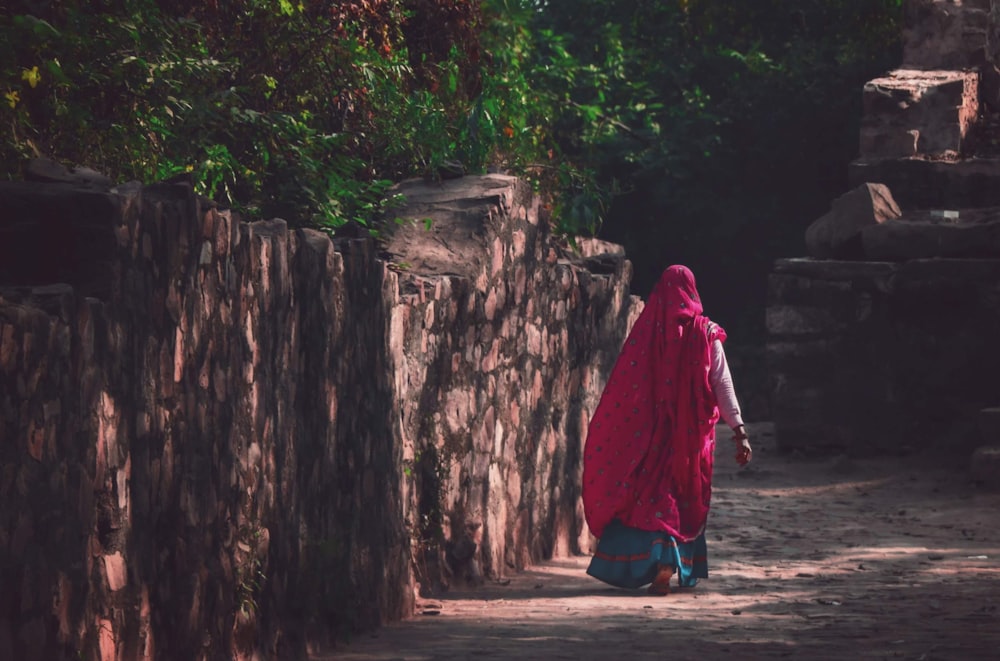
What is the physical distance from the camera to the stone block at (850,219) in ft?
44.9

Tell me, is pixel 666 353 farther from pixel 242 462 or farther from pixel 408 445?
pixel 242 462

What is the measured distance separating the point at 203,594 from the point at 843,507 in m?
7.39

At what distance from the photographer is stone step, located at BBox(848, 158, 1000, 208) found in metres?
14.1

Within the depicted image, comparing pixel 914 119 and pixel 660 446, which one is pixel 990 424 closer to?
pixel 914 119

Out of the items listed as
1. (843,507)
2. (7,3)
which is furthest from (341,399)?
(843,507)

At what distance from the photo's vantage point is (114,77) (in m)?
7.12

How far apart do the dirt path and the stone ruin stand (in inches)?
50.0

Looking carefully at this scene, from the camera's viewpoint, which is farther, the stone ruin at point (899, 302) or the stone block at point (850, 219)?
the stone block at point (850, 219)

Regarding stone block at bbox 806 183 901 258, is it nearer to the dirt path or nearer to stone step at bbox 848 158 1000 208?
stone step at bbox 848 158 1000 208

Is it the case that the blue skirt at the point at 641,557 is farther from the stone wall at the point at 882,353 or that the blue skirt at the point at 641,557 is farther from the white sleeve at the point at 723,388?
the stone wall at the point at 882,353

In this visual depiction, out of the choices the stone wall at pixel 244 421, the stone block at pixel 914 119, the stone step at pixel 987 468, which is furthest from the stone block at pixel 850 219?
the stone wall at pixel 244 421

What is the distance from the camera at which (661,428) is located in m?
7.79

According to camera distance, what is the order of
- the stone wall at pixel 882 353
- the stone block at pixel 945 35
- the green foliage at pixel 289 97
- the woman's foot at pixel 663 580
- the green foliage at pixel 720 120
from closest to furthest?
the green foliage at pixel 289 97, the woman's foot at pixel 663 580, the stone wall at pixel 882 353, the stone block at pixel 945 35, the green foliage at pixel 720 120

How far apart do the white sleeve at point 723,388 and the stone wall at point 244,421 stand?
108cm
